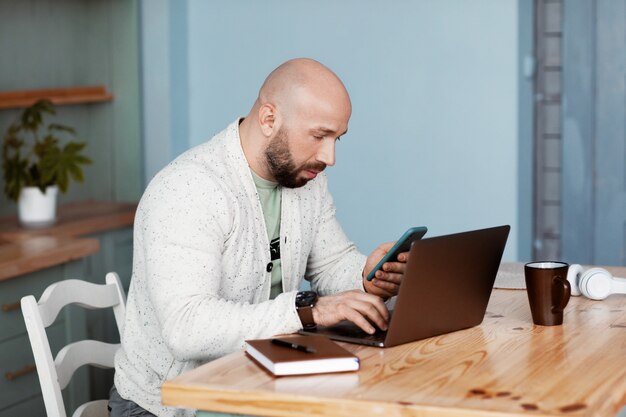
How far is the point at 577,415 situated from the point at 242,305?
2.48 feet

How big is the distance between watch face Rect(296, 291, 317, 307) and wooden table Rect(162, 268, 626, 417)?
0.14m

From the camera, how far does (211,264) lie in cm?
212

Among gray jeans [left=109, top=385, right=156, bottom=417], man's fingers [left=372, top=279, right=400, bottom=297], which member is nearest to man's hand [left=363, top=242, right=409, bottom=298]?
man's fingers [left=372, top=279, right=400, bottom=297]

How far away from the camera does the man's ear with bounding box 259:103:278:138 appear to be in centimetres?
234

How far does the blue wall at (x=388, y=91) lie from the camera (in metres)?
4.18

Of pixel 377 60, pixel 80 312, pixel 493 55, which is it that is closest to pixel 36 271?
pixel 80 312

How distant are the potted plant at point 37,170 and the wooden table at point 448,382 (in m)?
2.20

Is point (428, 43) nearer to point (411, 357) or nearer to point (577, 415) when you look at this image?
point (411, 357)

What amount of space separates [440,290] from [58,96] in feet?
8.26

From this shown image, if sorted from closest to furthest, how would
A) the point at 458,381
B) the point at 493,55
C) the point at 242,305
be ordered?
the point at 458,381 → the point at 242,305 → the point at 493,55

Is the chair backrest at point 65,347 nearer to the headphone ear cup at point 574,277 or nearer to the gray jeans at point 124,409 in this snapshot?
the gray jeans at point 124,409

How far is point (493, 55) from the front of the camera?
4.15 metres

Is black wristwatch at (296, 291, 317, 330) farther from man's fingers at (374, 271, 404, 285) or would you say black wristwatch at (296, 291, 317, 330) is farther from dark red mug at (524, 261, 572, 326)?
dark red mug at (524, 261, 572, 326)

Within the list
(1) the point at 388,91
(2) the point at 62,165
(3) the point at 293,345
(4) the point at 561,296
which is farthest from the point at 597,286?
(2) the point at 62,165
